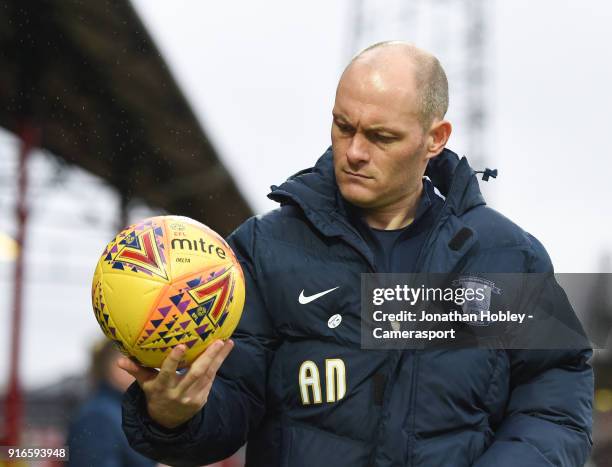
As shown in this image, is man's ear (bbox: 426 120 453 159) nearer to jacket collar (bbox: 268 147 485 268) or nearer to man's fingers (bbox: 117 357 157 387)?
jacket collar (bbox: 268 147 485 268)

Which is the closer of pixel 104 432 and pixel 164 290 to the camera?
pixel 164 290

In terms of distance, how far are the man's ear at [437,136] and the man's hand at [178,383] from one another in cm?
91

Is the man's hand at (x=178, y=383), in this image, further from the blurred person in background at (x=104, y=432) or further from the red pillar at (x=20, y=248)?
the red pillar at (x=20, y=248)

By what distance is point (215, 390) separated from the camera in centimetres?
251

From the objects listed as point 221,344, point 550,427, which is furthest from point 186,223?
point 550,427

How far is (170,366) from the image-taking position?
2.24 m

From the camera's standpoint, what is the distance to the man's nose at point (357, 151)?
8.58 ft

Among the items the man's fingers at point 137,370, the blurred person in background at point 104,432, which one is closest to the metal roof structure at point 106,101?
the blurred person in background at point 104,432

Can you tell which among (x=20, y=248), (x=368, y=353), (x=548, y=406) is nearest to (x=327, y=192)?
(x=368, y=353)

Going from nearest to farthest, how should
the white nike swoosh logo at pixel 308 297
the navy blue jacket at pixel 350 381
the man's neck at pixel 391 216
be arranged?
the navy blue jacket at pixel 350 381, the white nike swoosh logo at pixel 308 297, the man's neck at pixel 391 216

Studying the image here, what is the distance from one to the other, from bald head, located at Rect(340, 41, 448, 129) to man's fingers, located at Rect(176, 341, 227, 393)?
0.87m

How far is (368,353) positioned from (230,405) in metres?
0.38

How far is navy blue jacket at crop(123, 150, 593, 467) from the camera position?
2.49 metres

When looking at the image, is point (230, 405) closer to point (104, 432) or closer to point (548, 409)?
point (548, 409)
